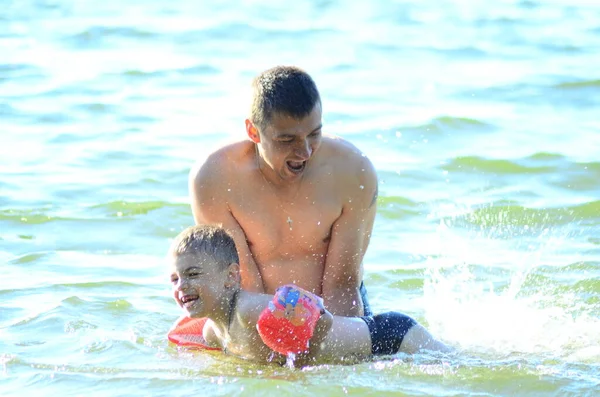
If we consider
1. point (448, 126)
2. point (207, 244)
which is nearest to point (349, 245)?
point (207, 244)

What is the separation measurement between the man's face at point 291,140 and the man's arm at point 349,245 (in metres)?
0.42

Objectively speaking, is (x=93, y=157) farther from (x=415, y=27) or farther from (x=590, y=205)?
(x=415, y=27)

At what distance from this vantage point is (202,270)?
17.7ft

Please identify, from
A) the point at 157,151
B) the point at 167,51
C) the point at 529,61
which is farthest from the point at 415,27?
the point at 157,151

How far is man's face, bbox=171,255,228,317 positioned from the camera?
539cm

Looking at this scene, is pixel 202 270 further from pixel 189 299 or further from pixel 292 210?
pixel 292 210

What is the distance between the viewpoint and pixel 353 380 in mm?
5387

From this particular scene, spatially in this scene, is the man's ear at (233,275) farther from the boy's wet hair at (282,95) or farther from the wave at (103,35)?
the wave at (103,35)

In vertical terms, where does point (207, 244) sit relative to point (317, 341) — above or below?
above

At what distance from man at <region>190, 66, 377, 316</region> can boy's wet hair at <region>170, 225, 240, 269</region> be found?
0.44m

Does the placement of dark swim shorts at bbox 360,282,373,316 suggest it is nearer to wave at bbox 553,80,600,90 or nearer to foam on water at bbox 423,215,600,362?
foam on water at bbox 423,215,600,362

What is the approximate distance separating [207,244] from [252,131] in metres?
0.64

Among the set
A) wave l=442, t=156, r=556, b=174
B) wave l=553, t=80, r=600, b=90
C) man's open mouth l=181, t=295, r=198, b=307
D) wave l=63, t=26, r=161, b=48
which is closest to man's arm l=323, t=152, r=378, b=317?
man's open mouth l=181, t=295, r=198, b=307

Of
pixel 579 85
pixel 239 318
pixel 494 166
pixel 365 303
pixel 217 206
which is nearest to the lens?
pixel 239 318
